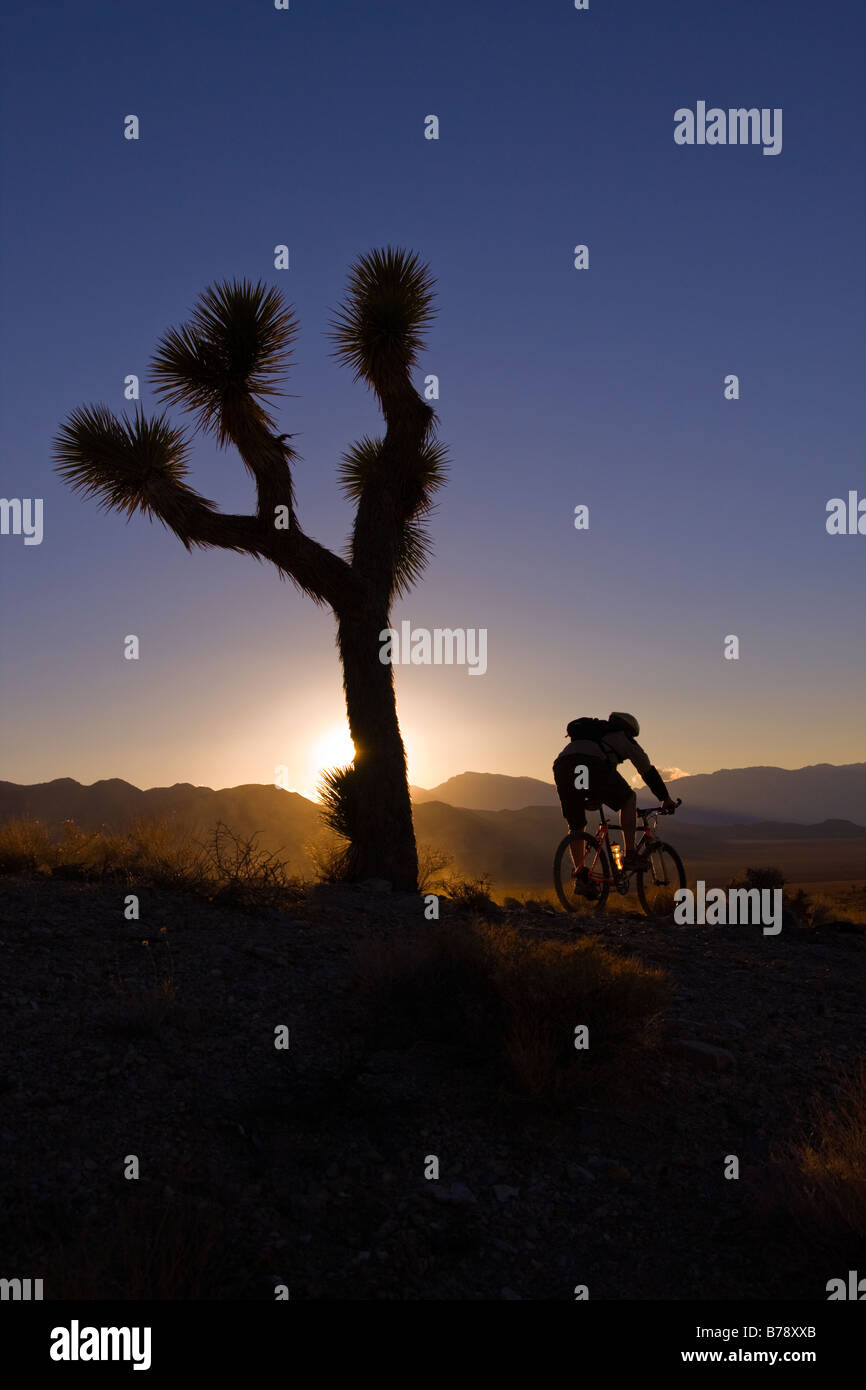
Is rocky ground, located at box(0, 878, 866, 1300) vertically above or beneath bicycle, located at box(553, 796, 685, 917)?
beneath

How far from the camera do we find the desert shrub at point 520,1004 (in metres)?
5.48

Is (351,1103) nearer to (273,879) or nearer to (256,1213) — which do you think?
(256,1213)

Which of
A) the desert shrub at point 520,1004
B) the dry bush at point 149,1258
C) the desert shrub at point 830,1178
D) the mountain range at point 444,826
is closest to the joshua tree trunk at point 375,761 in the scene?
the desert shrub at point 520,1004

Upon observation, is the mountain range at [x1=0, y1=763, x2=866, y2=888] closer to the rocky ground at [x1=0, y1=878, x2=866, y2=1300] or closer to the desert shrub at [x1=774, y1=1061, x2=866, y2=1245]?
the rocky ground at [x1=0, y1=878, x2=866, y2=1300]

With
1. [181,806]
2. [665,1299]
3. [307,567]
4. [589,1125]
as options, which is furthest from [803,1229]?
[181,806]

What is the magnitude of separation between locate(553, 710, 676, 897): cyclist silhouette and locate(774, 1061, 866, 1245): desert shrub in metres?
5.78

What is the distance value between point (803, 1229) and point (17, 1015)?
4.43 meters

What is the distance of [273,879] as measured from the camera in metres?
9.80

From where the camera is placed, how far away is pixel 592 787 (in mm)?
10906

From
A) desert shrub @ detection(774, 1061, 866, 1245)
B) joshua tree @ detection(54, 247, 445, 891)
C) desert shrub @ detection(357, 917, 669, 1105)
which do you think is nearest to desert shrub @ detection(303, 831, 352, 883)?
joshua tree @ detection(54, 247, 445, 891)

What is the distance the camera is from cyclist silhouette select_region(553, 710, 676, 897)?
1086 cm

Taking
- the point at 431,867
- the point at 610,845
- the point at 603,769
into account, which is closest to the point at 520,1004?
the point at 603,769

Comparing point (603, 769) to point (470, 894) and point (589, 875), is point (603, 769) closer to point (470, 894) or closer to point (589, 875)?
point (589, 875)

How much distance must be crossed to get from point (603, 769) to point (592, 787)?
245mm
